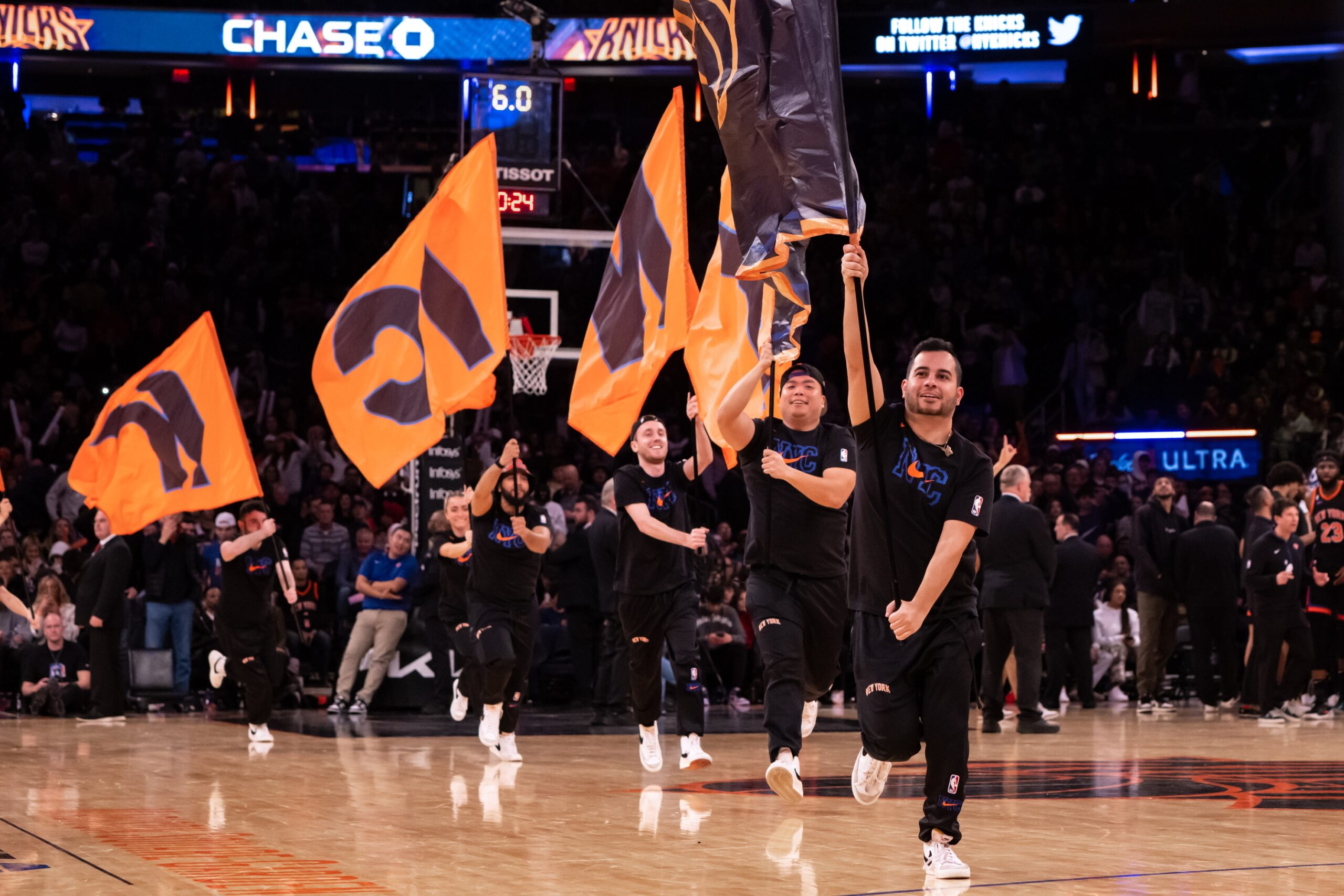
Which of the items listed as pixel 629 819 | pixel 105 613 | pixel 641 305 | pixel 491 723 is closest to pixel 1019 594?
pixel 641 305

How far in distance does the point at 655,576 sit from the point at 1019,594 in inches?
188

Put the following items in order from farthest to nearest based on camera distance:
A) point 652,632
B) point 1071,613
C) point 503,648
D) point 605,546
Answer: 1. point 1071,613
2. point 605,546
3. point 503,648
4. point 652,632

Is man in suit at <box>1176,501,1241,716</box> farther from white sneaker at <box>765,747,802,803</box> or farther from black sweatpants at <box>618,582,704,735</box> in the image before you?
white sneaker at <box>765,747,802,803</box>

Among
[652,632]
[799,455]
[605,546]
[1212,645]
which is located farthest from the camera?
[1212,645]

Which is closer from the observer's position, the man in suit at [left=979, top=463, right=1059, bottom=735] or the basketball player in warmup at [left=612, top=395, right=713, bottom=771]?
the basketball player in warmup at [left=612, top=395, right=713, bottom=771]

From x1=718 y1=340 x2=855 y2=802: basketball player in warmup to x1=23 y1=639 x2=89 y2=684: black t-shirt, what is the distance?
33.6 feet

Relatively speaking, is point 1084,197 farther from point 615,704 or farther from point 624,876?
point 624,876

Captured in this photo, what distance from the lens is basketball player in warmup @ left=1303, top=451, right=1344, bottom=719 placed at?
51.8 feet

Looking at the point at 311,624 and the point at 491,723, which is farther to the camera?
the point at 311,624

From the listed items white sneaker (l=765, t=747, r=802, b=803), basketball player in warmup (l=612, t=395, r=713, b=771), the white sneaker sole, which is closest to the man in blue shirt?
basketball player in warmup (l=612, t=395, r=713, b=771)

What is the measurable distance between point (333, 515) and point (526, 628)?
869 cm

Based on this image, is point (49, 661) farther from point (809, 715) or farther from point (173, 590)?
point (809, 715)

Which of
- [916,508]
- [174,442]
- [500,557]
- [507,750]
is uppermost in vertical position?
[174,442]

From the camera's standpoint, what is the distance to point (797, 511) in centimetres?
902
